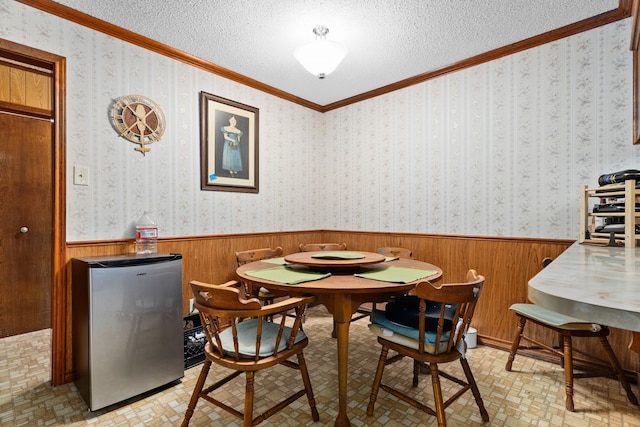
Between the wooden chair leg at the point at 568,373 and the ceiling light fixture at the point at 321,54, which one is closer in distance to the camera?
the wooden chair leg at the point at 568,373

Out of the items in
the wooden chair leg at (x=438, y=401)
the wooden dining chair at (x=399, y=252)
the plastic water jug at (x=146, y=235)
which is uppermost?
the plastic water jug at (x=146, y=235)

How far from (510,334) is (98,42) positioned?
3.80 metres

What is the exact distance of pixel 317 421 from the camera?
1.69 m

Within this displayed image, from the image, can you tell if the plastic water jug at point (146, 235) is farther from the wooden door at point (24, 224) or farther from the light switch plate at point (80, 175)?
the wooden door at point (24, 224)

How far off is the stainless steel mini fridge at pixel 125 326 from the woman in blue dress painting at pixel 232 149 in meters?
1.20

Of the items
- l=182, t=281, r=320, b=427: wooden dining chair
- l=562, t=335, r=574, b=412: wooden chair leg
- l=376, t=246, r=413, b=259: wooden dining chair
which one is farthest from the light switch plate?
l=562, t=335, r=574, b=412: wooden chair leg

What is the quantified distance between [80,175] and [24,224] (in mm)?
1346

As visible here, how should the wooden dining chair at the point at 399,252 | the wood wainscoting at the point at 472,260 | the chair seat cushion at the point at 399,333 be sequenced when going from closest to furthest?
the chair seat cushion at the point at 399,333 → the wood wainscoting at the point at 472,260 → the wooden dining chair at the point at 399,252

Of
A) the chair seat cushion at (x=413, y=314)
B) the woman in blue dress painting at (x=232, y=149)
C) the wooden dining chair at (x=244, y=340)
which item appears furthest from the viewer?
the woman in blue dress painting at (x=232, y=149)

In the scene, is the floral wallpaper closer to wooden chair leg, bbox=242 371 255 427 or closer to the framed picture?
the framed picture

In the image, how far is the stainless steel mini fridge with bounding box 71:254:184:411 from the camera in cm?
179

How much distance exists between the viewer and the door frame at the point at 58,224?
2.03m

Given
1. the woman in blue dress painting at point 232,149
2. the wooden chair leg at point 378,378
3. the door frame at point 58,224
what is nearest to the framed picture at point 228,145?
the woman in blue dress painting at point 232,149

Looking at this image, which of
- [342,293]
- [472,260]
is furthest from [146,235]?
[472,260]
